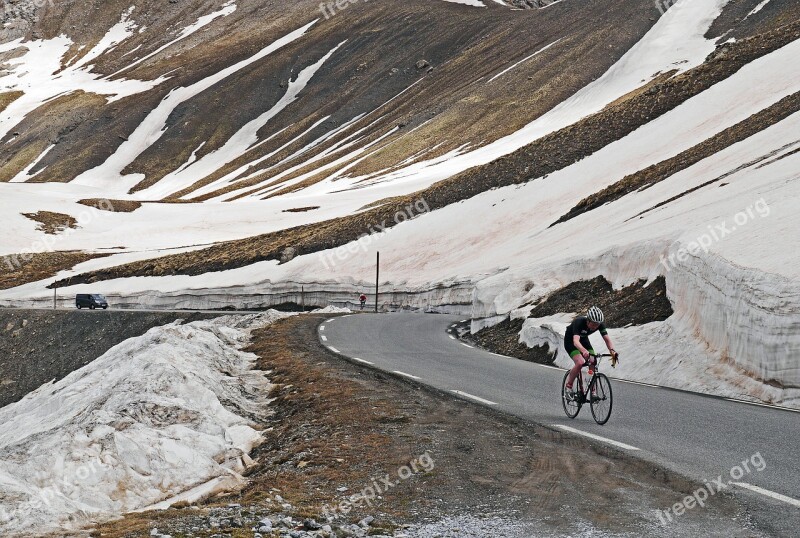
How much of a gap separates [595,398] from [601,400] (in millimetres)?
121

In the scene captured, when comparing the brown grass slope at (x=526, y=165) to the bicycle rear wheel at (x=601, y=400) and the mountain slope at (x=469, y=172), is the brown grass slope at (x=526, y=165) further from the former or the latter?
the bicycle rear wheel at (x=601, y=400)

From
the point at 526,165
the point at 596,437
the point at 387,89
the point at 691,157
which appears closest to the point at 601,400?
the point at 596,437

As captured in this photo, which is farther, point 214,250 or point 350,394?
point 214,250

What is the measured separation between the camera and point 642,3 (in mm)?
147500

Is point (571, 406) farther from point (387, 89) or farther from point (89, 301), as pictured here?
point (387, 89)

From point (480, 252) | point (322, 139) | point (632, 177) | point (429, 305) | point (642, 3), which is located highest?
point (642, 3)

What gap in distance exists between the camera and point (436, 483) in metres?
8.71

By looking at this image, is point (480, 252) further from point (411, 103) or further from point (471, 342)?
point (411, 103)

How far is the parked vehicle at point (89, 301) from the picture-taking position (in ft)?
199

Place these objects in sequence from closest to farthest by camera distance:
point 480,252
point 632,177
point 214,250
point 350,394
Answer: point 350,394, point 632,177, point 480,252, point 214,250

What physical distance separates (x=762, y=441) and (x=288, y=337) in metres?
20.0

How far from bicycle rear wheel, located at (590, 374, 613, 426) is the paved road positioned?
14cm

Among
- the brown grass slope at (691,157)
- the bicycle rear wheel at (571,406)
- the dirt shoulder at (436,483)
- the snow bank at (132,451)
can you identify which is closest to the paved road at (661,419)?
the bicycle rear wheel at (571,406)

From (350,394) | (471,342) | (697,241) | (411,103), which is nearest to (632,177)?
(471,342)
